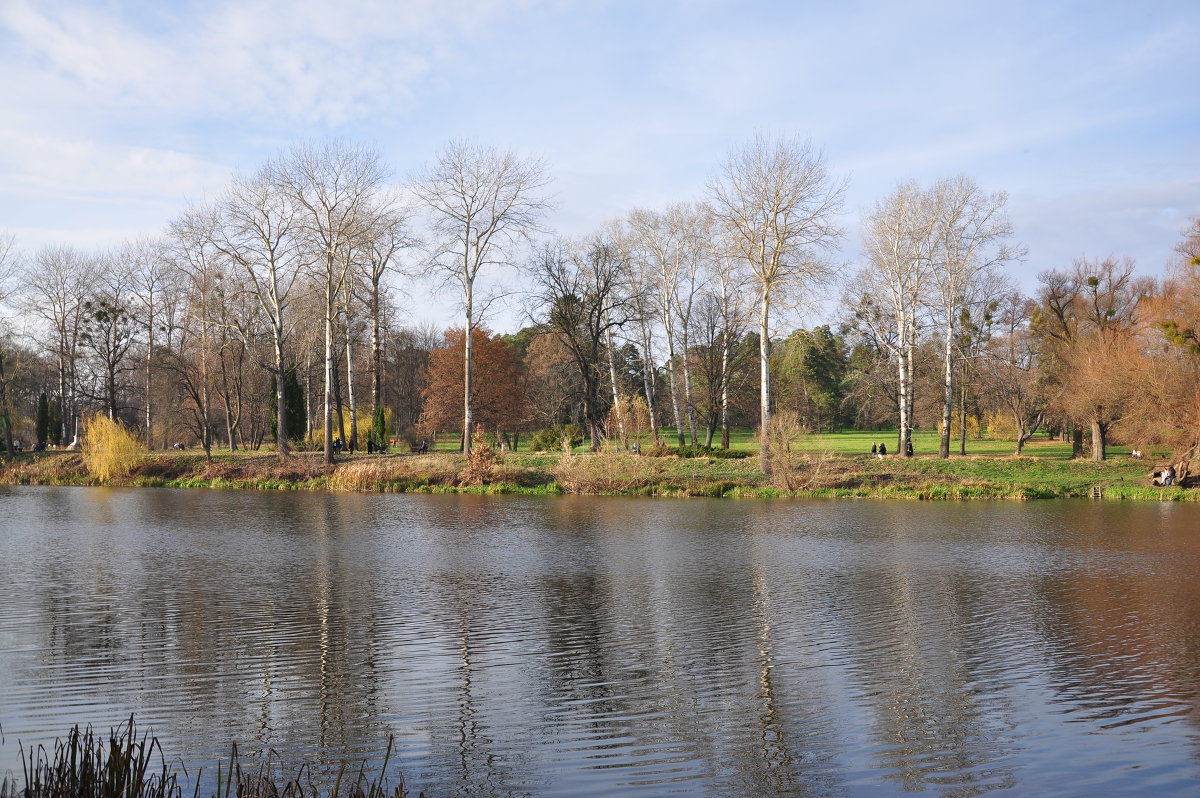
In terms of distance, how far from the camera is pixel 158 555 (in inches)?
736

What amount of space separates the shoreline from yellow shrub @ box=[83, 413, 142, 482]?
38cm

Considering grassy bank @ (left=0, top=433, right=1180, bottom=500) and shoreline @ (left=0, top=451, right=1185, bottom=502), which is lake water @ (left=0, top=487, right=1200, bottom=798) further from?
grassy bank @ (left=0, top=433, right=1180, bottom=500)

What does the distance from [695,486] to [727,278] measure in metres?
13.1

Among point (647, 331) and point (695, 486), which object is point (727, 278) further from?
point (695, 486)

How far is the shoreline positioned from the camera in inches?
1361

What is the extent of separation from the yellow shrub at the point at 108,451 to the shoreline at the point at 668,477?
1.26ft

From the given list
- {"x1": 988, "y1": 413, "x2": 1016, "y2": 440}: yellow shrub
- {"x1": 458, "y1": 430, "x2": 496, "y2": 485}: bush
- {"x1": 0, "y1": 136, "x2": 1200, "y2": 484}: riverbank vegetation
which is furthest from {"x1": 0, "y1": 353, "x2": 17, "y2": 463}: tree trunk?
{"x1": 988, "y1": 413, "x2": 1016, "y2": 440}: yellow shrub

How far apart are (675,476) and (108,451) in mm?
25348

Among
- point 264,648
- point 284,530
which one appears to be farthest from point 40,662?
point 284,530

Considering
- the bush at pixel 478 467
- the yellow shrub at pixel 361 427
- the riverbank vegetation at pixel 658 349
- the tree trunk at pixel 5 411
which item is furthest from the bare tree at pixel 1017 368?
the tree trunk at pixel 5 411

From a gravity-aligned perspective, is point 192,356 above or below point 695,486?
above

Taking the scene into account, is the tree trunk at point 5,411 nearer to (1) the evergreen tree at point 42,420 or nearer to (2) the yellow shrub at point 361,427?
(1) the evergreen tree at point 42,420

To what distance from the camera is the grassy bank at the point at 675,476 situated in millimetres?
34625

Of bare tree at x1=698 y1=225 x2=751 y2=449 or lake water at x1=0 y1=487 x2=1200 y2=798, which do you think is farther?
bare tree at x1=698 y1=225 x2=751 y2=449
